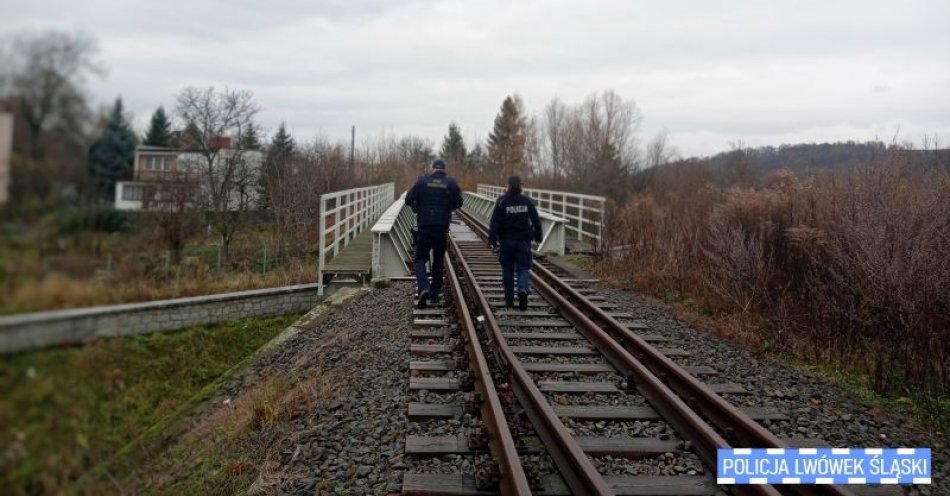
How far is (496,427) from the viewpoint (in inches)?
157

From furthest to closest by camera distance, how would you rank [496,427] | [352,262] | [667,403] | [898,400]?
[352,262] → [898,400] → [667,403] → [496,427]

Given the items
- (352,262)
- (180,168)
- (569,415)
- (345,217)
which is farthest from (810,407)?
(345,217)

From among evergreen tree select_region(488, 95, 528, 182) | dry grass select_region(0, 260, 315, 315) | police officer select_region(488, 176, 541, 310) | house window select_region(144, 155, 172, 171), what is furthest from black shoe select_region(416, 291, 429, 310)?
evergreen tree select_region(488, 95, 528, 182)

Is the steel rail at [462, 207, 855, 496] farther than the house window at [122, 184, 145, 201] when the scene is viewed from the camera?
Yes

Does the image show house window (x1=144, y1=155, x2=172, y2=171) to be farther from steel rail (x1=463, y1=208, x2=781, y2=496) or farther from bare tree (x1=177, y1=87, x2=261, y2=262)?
bare tree (x1=177, y1=87, x2=261, y2=262)

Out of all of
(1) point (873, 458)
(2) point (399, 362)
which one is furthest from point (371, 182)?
(1) point (873, 458)

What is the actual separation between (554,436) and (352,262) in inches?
324

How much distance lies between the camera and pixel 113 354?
1.76 m

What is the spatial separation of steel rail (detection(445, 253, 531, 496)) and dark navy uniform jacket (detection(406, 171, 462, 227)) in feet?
6.39

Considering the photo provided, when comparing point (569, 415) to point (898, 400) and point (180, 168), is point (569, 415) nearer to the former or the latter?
point (898, 400)

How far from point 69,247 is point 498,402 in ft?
10.7

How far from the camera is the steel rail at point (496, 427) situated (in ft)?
11.0

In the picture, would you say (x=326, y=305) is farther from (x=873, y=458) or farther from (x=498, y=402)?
(x=873, y=458)

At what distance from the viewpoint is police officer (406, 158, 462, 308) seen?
26.5 feet
